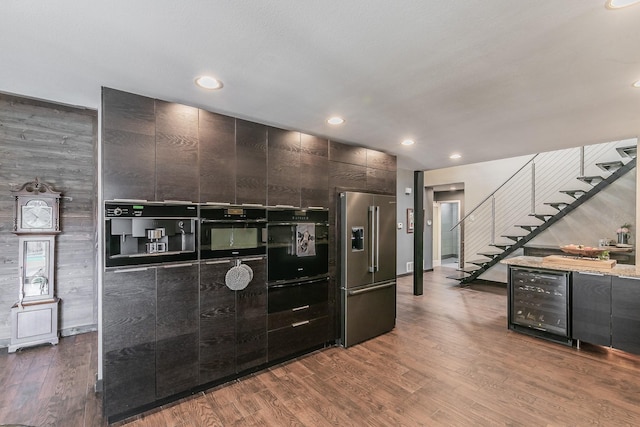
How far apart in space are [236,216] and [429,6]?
2.18 m

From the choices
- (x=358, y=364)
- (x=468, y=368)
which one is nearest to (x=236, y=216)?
(x=358, y=364)

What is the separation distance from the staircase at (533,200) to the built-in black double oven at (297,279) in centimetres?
458

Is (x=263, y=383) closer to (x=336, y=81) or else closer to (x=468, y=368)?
(x=468, y=368)

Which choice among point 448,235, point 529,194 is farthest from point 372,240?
point 448,235

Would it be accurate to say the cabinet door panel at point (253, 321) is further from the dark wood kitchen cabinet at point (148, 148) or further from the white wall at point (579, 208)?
the white wall at point (579, 208)

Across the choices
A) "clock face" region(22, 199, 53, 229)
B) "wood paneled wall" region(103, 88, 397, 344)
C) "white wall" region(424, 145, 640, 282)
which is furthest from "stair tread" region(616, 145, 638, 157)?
"clock face" region(22, 199, 53, 229)

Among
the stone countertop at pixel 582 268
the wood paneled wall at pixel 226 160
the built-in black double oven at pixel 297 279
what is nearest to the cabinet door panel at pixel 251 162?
the wood paneled wall at pixel 226 160

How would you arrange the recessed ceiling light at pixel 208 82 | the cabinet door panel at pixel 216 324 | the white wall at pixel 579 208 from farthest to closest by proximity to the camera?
the white wall at pixel 579 208
the cabinet door panel at pixel 216 324
the recessed ceiling light at pixel 208 82

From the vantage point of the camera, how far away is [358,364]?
3.03 meters

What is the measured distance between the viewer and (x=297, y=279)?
3.14m

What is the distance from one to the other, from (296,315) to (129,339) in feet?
5.13

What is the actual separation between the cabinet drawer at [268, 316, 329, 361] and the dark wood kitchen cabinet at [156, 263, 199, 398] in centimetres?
79

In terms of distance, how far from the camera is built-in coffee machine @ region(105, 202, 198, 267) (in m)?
2.18

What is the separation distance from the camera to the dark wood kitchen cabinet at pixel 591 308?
125 inches
